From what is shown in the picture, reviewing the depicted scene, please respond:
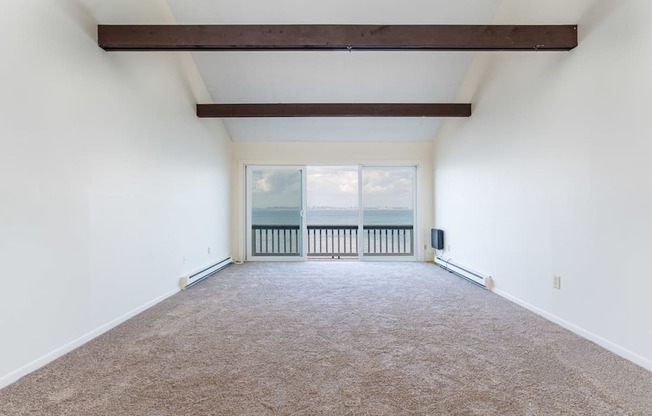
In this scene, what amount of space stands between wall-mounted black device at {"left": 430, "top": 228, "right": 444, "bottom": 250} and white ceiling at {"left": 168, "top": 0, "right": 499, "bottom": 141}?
182 centimetres

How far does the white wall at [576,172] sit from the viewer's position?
79.8 inches

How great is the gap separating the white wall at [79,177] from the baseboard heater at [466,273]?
12.1 ft

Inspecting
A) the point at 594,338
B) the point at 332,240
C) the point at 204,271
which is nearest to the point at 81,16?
the point at 204,271

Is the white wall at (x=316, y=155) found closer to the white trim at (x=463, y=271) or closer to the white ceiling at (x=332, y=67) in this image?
the white ceiling at (x=332, y=67)

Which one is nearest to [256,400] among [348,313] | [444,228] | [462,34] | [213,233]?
[348,313]

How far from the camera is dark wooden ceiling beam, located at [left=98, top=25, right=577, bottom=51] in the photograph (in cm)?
252

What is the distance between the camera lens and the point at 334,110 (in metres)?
4.36

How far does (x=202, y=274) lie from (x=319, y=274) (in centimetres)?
166

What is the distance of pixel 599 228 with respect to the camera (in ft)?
7.56

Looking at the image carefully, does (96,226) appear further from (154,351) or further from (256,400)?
(256,400)

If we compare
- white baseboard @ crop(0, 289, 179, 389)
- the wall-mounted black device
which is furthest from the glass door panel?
white baseboard @ crop(0, 289, 179, 389)

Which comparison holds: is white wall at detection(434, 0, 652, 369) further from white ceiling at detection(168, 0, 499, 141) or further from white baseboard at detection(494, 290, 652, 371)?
white ceiling at detection(168, 0, 499, 141)

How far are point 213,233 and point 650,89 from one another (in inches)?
196

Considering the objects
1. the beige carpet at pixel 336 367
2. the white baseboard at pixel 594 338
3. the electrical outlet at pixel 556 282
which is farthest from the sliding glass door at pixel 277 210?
the electrical outlet at pixel 556 282
